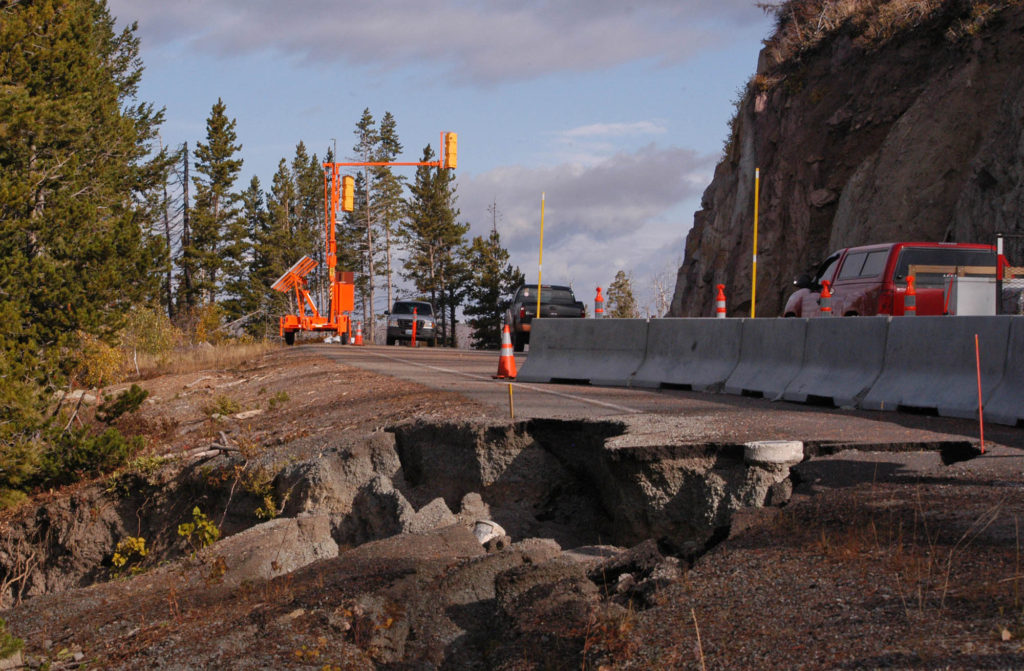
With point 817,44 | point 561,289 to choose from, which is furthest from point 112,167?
point 817,44

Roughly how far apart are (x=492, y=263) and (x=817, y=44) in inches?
1405

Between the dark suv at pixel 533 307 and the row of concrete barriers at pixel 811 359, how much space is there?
13.6 metres

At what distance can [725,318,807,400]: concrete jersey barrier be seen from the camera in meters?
11.6

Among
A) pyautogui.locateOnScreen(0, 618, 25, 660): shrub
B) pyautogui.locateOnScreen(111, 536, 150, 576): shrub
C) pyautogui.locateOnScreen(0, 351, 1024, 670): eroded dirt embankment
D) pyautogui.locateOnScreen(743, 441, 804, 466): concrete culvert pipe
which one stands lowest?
pyautogui.locateOnScreen(111, 536, 150, 576): shrub

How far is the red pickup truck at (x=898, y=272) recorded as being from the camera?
1447cm

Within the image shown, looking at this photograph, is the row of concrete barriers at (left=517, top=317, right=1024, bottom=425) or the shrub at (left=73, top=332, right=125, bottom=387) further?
the shrub at (left=73, top=332, right=125, bottom=387)

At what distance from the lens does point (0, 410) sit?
48.5ft

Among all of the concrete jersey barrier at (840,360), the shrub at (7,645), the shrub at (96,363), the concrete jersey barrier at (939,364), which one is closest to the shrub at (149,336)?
the shrub at (96,363)

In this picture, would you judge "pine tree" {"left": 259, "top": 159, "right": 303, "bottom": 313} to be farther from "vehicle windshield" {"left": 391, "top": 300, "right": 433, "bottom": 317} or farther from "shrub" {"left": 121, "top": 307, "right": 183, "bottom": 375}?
"shrub" {"left": 121, "top": 307, "right": 183, "bottom": 375}

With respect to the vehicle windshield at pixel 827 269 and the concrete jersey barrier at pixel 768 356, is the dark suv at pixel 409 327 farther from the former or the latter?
the concrete jersey barrier at pixel 768 356

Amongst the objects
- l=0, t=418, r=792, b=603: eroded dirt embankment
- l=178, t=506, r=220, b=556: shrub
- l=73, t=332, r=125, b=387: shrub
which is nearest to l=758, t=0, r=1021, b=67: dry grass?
l=0, t=418, r=792, b=603: eroded dirt embankment

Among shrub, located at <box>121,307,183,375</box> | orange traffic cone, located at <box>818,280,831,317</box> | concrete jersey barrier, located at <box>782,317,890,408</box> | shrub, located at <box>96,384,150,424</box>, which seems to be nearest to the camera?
concrete jersey barrier, located at <box>782,317,890,408</box>

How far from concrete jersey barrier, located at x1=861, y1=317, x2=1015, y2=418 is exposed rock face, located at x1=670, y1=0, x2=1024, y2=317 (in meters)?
11.4

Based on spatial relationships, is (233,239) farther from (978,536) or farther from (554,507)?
(978,536)
